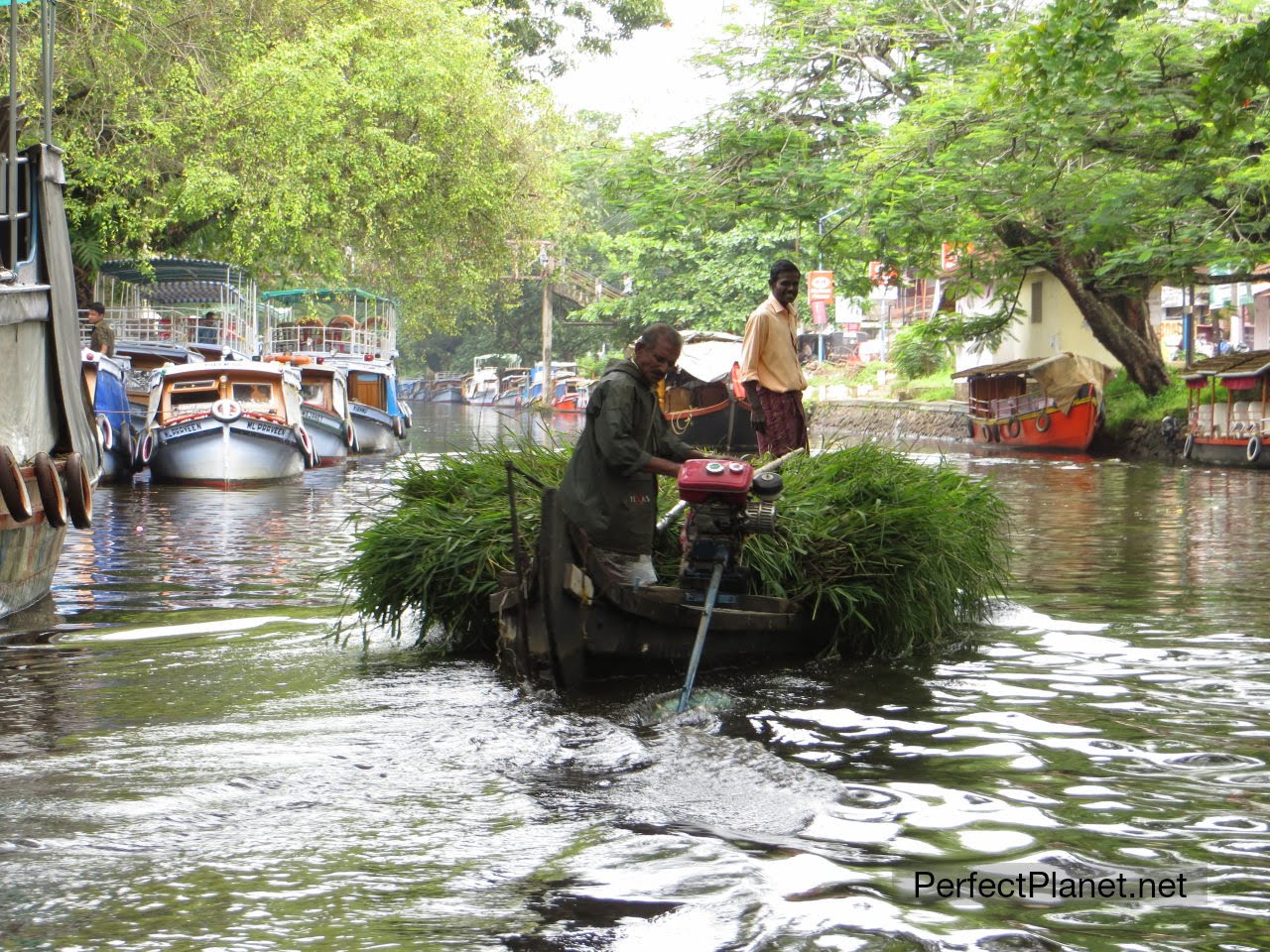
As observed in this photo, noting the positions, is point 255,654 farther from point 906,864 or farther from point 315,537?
point 315,537

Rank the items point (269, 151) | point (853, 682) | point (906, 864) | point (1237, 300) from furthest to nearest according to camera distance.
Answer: point (1237, 300) → point (269, 151) → point (853, 682) → point (906, 864)

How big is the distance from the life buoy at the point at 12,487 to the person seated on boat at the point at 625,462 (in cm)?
386

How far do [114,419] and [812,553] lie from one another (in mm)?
18115

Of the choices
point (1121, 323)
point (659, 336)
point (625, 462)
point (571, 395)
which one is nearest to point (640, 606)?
point (625, 462)

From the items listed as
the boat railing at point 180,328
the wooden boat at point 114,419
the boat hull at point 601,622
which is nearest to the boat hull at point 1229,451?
the boat railing at point 180,328

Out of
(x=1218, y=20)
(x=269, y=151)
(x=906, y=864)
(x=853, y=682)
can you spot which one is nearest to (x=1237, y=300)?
(x=1218, y=20)

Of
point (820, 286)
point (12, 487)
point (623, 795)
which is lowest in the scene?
point (623, 795)

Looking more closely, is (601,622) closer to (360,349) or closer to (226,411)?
(226,411)

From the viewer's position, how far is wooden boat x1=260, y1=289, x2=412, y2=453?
115 feet

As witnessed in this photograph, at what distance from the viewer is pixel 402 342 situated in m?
87.2

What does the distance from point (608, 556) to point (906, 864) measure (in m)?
3.11

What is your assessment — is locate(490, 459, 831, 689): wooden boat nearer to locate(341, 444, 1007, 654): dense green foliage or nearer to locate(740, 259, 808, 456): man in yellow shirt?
locate(341, 444, 1007, 654): dense green foliage

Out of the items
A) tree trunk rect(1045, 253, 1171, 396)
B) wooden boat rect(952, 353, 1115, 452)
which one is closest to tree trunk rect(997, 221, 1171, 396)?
tree trunk rect(1045, 253, 1171, 396)

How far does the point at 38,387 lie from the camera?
11.4 metres
